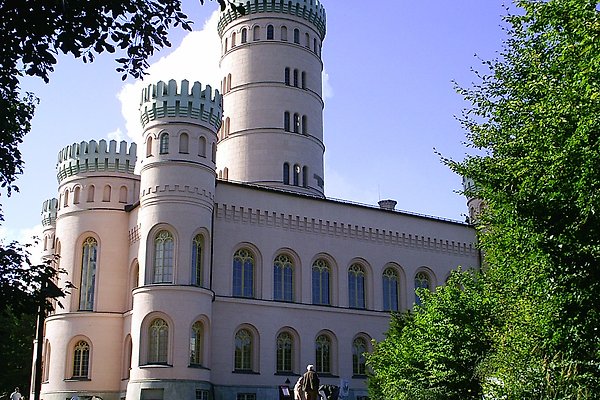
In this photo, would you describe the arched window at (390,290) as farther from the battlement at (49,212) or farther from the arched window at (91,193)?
the battlement at (49,212)

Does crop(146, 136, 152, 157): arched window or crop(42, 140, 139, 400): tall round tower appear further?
crop(42, 140, 139, 400): tall round tower

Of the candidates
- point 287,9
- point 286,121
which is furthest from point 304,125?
point 287,9

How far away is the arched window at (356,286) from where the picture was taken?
140ft

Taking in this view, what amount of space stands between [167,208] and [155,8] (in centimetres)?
2650

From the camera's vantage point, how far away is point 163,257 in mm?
36812

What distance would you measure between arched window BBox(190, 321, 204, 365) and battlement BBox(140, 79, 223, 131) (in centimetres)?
1051

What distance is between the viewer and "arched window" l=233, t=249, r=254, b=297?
38969 millimetres

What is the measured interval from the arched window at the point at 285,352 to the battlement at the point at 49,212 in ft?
61.3

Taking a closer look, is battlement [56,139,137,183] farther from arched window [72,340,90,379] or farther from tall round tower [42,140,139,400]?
arched window [72,340,90,379]

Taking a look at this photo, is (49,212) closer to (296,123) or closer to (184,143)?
Result: (184,143)

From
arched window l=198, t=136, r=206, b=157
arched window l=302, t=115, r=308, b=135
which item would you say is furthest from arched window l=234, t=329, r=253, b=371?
arched window l=302, t=115, r=308, b=135

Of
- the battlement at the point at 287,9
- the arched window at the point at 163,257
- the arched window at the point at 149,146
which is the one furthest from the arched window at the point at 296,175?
the arched window at the point at 163,257

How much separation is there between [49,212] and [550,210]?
38506mm

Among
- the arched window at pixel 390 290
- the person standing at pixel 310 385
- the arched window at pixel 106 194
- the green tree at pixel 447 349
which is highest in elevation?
the arched window at pixel 106 194
